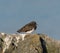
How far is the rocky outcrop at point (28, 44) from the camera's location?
25562 millimetres

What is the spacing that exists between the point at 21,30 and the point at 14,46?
237 cm

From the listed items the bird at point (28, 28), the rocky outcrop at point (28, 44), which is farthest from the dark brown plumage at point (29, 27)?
the rocky outcrop at point (28, 44)

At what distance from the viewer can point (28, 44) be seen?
25.6 m

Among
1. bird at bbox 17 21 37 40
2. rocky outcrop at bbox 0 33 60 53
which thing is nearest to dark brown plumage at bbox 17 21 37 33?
bird at bbox 17 21 37 40

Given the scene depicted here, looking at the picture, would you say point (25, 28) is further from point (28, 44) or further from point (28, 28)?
point (28, 44)

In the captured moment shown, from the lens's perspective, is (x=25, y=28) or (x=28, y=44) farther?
(x=25, y=28)

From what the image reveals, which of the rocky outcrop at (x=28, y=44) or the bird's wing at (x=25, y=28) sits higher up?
the bird's wing at (x=25, y=28)

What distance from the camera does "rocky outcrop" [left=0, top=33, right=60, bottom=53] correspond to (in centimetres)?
2556

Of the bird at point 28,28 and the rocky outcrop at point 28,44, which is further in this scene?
the bird at point 28,28

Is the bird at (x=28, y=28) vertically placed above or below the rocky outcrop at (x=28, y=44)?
above

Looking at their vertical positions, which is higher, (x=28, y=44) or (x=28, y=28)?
(x=28, y=28)

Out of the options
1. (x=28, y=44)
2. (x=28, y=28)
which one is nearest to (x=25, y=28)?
(x=28, y=28)

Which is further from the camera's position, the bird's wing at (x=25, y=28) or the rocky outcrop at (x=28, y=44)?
the bird's wing at (x=25, y=28)

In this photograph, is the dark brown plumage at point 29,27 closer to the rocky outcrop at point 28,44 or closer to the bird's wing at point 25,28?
the bird's wing at point 25,28
